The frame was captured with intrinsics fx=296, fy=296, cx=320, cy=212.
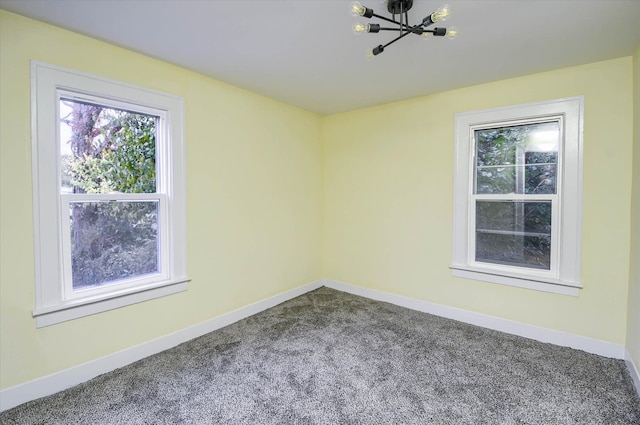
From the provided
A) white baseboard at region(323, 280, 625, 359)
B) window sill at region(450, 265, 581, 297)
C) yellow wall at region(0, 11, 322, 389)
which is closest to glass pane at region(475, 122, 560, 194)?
window sill at region(450, 265, 581, 297)

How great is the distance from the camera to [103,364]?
2105mm

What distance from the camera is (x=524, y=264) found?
2744 mm

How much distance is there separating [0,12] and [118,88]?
64 centimetres

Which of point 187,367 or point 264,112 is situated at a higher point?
point 264,112

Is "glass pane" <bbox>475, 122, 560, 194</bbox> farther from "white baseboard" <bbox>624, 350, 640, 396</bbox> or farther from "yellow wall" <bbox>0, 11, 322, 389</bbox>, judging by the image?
"yellow wall" <bbox>0, 11, 322, 389</bbox>

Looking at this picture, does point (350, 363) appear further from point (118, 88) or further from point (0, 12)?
point (0, 12)

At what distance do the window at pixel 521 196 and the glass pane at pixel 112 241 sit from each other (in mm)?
2854

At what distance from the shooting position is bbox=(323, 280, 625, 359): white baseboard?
236cm

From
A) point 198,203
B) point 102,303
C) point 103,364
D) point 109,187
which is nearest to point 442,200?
point 198,203

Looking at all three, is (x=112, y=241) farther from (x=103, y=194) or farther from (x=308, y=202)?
(x=308, y=202)

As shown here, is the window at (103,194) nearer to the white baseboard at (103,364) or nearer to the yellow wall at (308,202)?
the yellow wall at (308,202)

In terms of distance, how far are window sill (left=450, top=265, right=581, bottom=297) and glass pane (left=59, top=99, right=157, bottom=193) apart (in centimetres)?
299

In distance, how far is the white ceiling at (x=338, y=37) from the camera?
168 centimetres

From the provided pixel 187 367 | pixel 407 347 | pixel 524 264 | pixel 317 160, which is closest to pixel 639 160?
pixel 524 264
